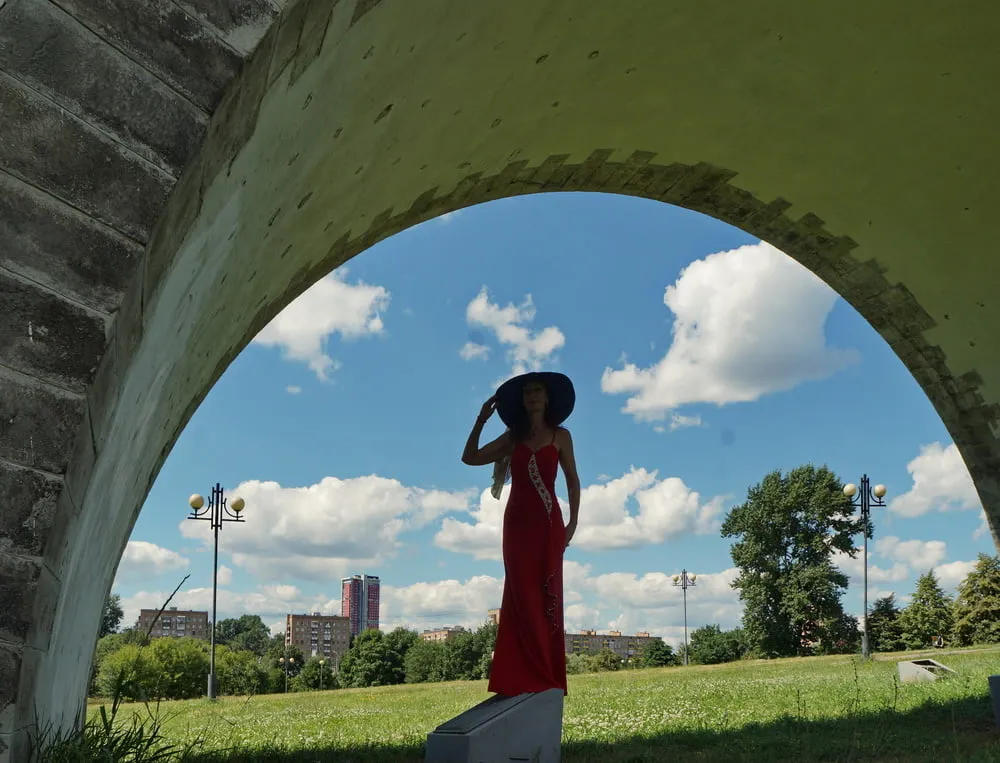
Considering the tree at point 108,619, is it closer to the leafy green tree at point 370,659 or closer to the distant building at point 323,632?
the leafy green tree at point 370,659

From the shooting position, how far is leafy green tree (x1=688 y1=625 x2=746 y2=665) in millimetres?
45969

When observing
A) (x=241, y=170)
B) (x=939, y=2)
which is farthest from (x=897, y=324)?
(x=241, y=170)

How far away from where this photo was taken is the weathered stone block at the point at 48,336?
69.0 inches

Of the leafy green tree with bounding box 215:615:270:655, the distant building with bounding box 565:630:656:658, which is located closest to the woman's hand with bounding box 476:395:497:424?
the leafy green tree with bounding box 215:615:270:655

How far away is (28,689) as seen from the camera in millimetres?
1872

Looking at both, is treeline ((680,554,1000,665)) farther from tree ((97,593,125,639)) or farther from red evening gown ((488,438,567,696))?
red evening gown ((488,438,567,696))

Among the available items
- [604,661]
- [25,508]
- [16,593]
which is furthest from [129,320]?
[604,661]

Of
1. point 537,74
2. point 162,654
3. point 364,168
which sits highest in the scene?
point 537,74

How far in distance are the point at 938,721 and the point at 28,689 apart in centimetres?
623

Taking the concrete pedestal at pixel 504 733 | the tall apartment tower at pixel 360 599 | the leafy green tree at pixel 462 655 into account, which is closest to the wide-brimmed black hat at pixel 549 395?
the concrete pedestal at pixel 504 733

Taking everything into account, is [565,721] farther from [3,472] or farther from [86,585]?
[3,472]

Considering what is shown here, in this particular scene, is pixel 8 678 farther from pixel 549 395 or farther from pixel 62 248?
pixel 549 395

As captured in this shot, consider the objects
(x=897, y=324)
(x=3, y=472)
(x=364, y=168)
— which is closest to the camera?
(x=3, y=472)

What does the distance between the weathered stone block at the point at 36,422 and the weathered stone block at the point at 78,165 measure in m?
0.37
